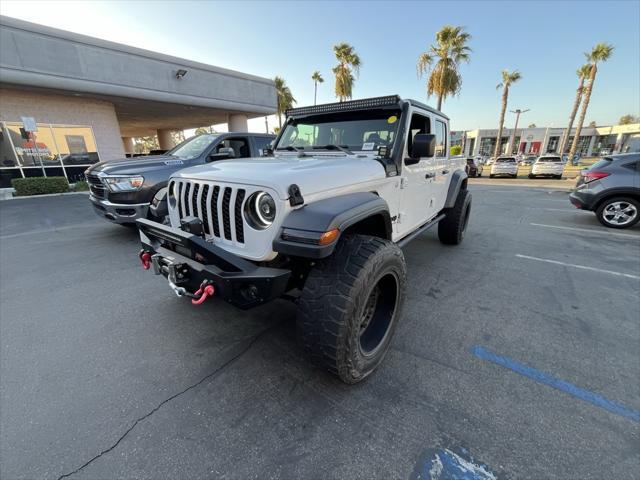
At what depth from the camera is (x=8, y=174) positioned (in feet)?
37.2

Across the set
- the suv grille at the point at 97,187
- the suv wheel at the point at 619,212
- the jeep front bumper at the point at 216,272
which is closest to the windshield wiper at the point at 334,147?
the jeep front bumper at the point at 216,272

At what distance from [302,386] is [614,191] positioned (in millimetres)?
8459

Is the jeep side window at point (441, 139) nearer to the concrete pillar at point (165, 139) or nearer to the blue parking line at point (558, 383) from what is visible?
the blue parking line at point (558, 383)

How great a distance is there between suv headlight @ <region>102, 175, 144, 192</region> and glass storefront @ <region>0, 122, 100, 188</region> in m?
11.2

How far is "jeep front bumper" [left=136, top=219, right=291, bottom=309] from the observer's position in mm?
1696

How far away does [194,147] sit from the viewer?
5637 millimetres

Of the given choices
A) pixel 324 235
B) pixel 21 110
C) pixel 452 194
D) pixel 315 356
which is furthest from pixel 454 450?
pixel 21 110

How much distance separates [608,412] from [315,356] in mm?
1983

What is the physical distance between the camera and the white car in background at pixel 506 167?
1973 centimetres

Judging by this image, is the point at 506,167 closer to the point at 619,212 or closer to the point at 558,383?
the point at 619,212

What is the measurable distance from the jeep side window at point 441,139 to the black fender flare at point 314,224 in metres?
2.66

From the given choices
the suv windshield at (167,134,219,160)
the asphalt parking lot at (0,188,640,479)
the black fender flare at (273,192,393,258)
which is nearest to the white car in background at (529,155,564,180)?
the asphalt parking lot at (0,188,640,479)

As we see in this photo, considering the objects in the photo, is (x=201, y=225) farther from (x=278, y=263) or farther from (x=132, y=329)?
(x=132, y=329)

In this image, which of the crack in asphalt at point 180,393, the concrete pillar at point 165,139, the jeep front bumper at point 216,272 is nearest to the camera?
the crack in asphalt at point 180,393
